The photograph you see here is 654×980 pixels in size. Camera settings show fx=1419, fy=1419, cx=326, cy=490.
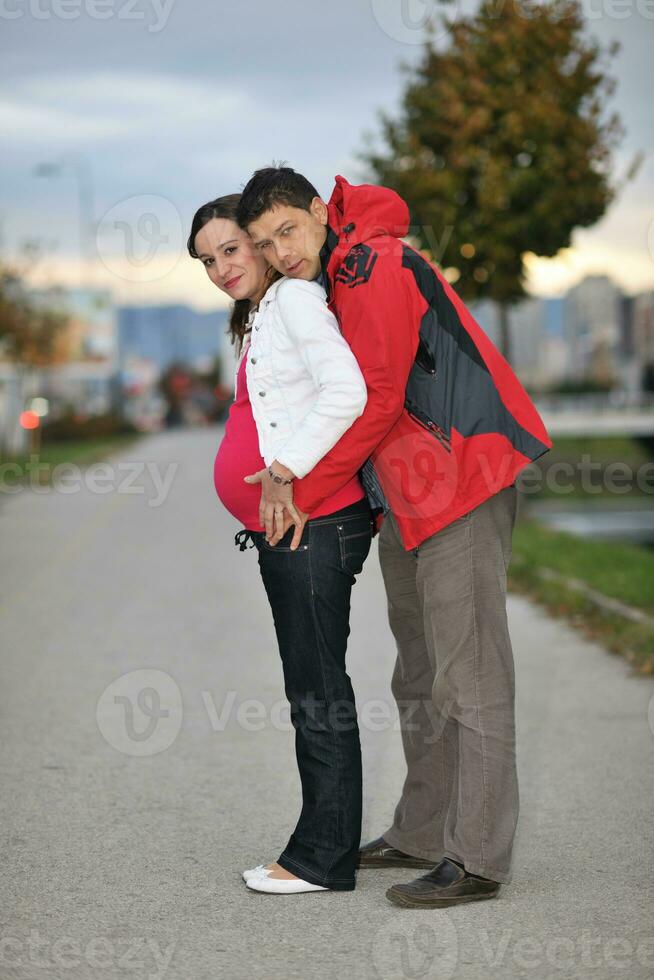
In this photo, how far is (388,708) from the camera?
22.1 feet

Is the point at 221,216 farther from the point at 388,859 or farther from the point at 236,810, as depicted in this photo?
the point at 236,810

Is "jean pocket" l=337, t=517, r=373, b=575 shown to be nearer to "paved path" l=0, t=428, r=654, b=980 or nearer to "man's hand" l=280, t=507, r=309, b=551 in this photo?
"man's hand" l=280, t=507, r=309, b=551

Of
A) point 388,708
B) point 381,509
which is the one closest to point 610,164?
point 388,708

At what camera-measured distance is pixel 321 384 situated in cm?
368

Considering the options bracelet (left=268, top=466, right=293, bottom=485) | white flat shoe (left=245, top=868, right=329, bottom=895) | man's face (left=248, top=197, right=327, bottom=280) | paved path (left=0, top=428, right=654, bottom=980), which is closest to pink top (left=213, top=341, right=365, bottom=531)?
bracelet (left=268, top=466, right=293, bottom=485)

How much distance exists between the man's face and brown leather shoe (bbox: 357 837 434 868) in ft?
5.78

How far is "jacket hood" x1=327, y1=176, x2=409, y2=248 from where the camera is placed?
3.82 meters

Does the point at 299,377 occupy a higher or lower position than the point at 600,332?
lower

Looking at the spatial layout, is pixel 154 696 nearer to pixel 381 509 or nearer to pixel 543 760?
pixel 543 760

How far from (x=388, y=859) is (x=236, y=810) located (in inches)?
34.0

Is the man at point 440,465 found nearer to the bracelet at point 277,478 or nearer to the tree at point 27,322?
the bracelet at point 277,478

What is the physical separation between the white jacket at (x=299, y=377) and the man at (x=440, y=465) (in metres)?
0.06

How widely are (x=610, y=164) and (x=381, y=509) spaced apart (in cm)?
1275

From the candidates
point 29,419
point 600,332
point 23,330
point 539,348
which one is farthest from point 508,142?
point 539,348
